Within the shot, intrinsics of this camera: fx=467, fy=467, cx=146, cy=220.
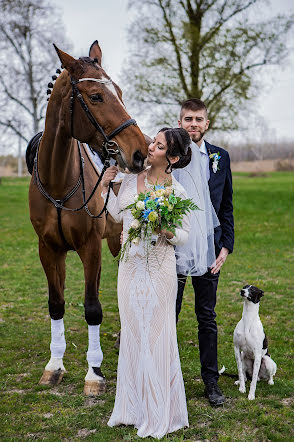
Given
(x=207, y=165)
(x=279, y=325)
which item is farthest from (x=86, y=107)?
(x=279, y=325)

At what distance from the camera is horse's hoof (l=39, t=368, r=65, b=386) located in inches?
178

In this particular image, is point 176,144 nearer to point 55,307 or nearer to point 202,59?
point 55,307

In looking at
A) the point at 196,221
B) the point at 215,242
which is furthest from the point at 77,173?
the point at 215,242

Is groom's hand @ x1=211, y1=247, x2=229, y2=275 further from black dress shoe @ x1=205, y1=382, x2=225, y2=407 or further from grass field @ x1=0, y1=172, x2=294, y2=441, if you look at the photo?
grass field @ x1=0, y1=172, x2=294, y2=441

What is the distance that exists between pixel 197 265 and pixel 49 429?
1725 mm

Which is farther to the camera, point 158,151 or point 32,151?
point 32,151

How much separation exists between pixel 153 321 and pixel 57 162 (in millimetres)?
1746

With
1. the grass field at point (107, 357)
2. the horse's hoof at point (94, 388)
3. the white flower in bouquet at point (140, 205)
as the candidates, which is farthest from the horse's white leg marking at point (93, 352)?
the white flower in bouquet at point (140, 205)

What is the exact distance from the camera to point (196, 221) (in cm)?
381

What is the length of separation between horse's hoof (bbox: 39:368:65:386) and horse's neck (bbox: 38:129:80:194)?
1.77 metres

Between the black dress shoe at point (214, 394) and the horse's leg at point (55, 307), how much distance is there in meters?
1.47

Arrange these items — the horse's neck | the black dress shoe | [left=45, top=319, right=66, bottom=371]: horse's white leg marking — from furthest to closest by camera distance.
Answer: [left=45, top=319, right=66, bottom=371]: horse's white leg marking < the horse's neck < the black dress shoe

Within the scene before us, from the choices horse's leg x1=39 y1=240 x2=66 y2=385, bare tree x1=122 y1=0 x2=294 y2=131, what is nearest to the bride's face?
horse's leg x1=39 y1=240 x2=66 y2=385

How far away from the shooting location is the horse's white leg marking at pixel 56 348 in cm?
464
